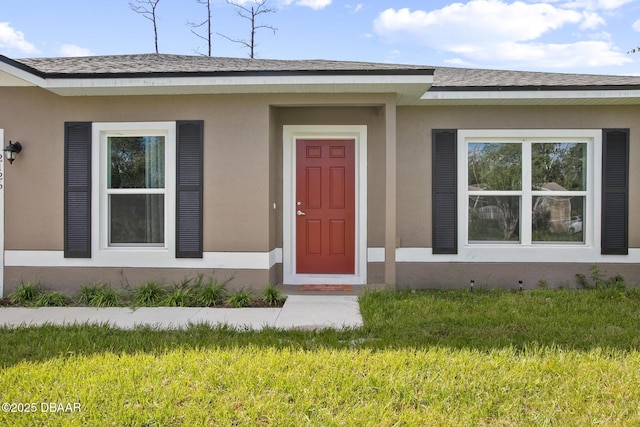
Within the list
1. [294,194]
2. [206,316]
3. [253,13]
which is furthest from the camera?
[253,13]

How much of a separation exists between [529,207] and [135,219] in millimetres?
5514

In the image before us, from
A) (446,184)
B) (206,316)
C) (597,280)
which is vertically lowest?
(206,316)

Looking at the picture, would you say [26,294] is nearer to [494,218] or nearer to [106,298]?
[106,298]

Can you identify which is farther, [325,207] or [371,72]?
[325,207]

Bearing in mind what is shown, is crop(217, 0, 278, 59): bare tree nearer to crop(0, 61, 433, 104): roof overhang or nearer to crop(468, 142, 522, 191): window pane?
crop(0, 61, 433, 104): roof overhang

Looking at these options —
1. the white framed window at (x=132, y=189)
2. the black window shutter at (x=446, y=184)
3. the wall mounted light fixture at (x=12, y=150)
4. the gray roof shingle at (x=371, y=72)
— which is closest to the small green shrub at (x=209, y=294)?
the white framed window at (x=132, y=189)

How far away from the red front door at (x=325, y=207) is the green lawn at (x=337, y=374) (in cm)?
228

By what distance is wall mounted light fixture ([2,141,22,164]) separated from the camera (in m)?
5.68

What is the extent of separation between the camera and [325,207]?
21.5ft

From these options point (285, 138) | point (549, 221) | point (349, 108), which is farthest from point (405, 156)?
point (549, 221)

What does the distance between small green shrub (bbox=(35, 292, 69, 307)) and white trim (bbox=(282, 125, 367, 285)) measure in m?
2.86

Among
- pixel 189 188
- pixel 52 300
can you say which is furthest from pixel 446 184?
pixel 52 300

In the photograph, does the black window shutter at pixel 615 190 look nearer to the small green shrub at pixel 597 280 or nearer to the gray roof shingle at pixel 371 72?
the small green shrub at pixel 597 280

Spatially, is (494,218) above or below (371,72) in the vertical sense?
below
